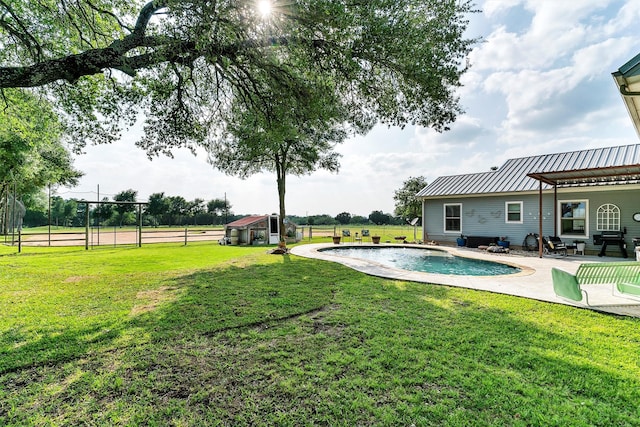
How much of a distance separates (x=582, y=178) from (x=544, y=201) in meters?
2.45

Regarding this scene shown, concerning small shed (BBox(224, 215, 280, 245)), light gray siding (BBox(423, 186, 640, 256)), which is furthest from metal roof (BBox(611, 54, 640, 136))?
small shed (BBox(224, 215, 280, 245))

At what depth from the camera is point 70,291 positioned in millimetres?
6023

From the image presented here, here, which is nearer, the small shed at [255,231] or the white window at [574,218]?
the white window at [574,218]

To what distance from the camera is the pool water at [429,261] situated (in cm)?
977

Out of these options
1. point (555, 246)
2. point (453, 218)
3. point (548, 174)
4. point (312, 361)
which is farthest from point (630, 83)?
point (453, 218)

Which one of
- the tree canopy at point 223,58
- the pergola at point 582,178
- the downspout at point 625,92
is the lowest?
the pergola at point 582,178

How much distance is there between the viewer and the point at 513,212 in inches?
541

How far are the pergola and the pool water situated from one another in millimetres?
2705

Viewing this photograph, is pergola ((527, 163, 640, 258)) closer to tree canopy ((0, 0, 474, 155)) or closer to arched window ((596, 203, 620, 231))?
arched window ((596, 203, 620, 231))

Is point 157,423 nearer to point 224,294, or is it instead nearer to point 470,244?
point 224,294

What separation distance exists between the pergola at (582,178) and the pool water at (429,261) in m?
2.71

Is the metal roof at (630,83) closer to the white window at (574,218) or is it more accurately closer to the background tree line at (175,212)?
the white window at (574,218)

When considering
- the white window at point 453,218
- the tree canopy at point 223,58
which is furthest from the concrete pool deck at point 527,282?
the white window at point 453,218

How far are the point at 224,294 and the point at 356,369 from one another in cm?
373
